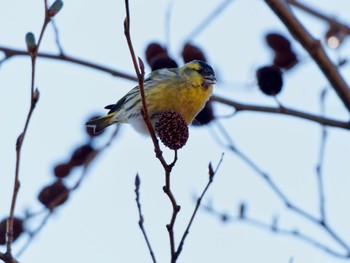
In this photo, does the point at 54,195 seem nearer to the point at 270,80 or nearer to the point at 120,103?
the point at 120,103

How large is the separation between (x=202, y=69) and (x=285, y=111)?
3.67 ft

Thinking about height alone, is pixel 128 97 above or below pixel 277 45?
below

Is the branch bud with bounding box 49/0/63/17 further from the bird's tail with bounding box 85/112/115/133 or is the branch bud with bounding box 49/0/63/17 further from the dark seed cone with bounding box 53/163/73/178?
the bird's tail with bounding box 85/112/115/133

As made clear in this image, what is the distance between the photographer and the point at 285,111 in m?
3.07

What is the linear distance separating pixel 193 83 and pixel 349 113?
4.59 feet

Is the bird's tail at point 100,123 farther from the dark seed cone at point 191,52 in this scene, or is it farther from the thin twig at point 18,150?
the thin twig at point 18,150

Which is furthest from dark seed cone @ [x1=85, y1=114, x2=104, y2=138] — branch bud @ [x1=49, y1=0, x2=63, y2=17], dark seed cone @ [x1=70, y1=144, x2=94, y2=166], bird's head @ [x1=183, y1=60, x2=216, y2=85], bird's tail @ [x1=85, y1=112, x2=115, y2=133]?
branch bud @ [x1=49, y1=0, x2=63, y2=17]

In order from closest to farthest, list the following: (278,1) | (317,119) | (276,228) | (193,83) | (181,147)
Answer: (181,147) < (278,1) < (317,119) < (276,228) < (193,83)

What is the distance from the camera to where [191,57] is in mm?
4051

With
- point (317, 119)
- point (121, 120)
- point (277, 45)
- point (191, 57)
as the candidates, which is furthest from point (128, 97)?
point (317, 119)

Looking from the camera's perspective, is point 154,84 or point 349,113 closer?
point 349,113

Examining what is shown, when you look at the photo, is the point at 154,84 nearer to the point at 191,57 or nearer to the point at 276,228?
the point at 191,57

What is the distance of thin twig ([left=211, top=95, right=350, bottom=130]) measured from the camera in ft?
9.69

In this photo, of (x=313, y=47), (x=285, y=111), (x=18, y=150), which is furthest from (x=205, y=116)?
(x=18, y=150)
